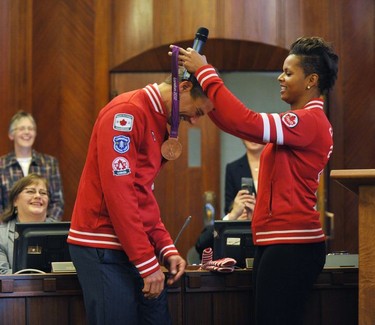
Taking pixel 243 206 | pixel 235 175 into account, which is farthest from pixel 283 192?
pixel 235 175

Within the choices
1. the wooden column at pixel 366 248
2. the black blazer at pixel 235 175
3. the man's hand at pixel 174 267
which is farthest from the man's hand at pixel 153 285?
the black blazer at pixel 235 175

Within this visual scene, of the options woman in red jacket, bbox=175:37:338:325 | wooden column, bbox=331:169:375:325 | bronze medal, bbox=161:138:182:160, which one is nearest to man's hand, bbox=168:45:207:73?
woman in red jacket, bbox=175:37:338:325

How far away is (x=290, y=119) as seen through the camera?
3.01 meters

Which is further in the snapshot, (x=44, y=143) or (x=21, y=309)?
(x=44, y=143)

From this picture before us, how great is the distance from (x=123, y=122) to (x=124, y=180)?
0.63 feet

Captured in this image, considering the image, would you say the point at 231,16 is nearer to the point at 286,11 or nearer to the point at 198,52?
the point at 286,11

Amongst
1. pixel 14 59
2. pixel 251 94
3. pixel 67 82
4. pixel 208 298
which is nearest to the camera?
pixel 208 298

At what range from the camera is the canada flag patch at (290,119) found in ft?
9.82

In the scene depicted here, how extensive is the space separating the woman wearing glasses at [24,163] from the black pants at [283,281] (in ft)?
9.55

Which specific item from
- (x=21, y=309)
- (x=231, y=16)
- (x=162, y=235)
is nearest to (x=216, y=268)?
(x=162, y=235)

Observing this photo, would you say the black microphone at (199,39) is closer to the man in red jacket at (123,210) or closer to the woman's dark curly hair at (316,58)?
the man in red jacket at (123,210)

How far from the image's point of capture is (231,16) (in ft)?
20.9

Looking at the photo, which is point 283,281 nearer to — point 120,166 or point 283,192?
point 283,192

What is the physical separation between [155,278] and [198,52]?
809 mm
